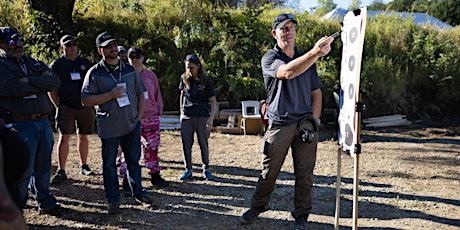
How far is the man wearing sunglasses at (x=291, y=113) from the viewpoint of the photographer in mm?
3893

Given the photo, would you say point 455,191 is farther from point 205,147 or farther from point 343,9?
point 343,9

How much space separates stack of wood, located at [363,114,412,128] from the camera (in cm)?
1084

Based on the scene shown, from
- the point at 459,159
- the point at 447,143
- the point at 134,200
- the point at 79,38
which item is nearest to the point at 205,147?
the point at 134,200

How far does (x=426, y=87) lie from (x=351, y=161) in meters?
6.61

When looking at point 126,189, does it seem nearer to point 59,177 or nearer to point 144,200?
point 144,200

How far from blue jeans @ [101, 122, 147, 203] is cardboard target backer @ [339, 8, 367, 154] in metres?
2.29

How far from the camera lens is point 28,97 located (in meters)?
4.14

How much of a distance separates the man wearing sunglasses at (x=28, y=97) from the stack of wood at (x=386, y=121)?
28.0ft

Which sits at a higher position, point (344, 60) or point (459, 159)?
point (344, 60)

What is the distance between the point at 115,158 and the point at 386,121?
27.6 feet

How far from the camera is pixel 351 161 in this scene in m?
7.09

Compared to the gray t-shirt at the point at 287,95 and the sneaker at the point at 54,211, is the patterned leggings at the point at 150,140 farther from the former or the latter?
the gray t-shirt at the point at 287,95

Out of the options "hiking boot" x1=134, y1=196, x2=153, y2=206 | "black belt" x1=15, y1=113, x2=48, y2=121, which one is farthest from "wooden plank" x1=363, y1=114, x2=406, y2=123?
"black belt" x1=15, y1=113, x2=48, y2=121

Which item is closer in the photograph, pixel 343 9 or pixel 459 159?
pixel 459 159
